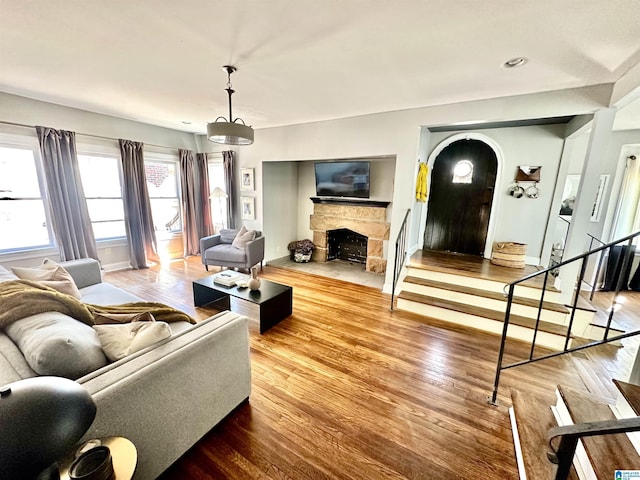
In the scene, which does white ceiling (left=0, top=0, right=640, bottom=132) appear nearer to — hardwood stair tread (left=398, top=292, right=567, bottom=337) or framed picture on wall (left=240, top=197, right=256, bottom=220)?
framed picture on wall (left=240, top=197, right=256, bottom=220)

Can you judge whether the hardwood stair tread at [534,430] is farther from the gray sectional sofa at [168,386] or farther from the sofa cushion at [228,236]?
the sofa cushion at [228,236]

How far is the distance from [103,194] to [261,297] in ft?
12.2

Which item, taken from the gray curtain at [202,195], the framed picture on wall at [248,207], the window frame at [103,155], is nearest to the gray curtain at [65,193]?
the window frame at [103,155]

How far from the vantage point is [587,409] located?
4.99 ft

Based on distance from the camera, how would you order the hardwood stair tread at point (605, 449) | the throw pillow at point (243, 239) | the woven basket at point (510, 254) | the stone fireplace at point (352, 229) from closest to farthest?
1. the hardwood stair tread at point (605, 449)
2. the woven basket at point (510, 254)
3. the throw pillow at point (243, 239)
4. the stone fireplace at point (352, 229)

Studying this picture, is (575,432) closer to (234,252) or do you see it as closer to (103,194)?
(234,252)

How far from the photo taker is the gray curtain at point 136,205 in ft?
14.6


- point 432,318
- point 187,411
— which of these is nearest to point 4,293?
point 187,411

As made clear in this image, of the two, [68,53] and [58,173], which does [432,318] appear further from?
[58,173]

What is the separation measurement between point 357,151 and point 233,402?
11.4 feet

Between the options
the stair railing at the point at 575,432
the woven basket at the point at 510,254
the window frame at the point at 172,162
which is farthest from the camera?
the window frame at the point at 172,162

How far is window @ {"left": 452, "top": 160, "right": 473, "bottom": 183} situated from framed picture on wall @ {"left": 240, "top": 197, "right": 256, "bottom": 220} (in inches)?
146

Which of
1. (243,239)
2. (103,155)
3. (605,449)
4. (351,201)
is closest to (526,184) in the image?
(351,201)

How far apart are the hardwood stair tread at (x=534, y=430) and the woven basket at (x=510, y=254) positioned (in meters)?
2.34
